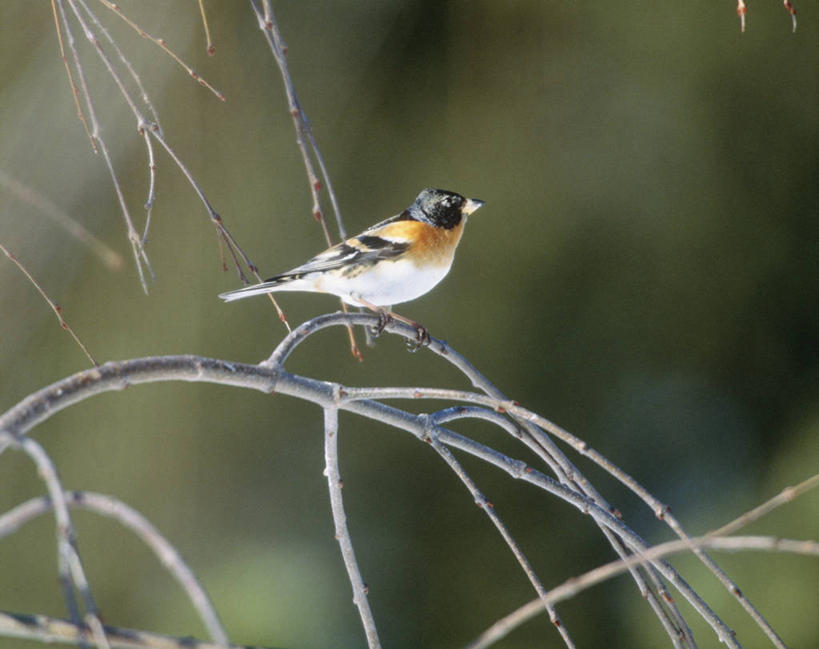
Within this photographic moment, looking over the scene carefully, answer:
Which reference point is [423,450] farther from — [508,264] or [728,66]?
[728,66]

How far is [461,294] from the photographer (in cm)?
256

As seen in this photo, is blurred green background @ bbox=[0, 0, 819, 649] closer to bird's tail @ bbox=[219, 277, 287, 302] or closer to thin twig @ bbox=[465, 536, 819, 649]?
bird's tail @ bbox=[219, 277, 287, 302]

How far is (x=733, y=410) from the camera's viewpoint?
2.57m

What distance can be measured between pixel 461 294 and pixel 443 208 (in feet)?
3.65

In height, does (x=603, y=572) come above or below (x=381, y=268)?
below

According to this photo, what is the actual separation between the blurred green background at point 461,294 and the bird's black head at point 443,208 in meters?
0.96

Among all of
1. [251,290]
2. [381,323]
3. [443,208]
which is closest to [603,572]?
[381,323]

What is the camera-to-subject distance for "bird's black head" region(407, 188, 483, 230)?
4.73 feet

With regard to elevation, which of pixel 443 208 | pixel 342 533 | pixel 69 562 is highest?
pixel 443 208

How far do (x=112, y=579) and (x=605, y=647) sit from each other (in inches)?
52.0

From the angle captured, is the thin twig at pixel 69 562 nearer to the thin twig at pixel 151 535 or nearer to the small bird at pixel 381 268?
the thin twig at pixel 151 535

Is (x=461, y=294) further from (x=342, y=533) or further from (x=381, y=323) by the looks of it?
(x=342, y=533)

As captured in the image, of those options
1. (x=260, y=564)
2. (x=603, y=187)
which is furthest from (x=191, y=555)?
(x=603, y=187)

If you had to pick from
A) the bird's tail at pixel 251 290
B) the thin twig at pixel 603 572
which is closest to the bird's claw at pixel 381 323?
the bird's tail at pixel 251 290
